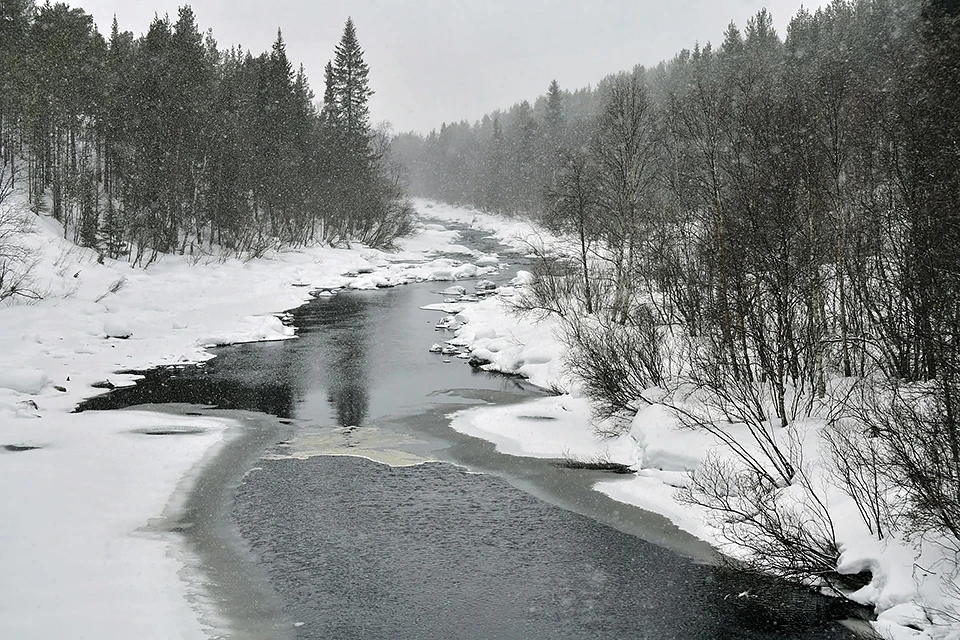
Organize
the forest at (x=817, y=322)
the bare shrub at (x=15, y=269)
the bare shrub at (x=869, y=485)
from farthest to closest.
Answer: the bare shrub at (x=15, y=269) → the forest at (x=817, y=322) → the bare shrub at (x=869, y=485)

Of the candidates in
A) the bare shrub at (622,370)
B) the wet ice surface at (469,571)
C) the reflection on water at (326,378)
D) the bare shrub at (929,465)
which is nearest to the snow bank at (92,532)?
the wet ice surface at (469,571)

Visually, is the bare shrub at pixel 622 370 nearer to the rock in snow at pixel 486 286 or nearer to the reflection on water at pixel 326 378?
the reflection on water at pixel 326 378

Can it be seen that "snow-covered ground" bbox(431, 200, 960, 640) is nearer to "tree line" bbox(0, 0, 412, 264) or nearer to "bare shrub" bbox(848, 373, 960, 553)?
"bare shrub" bbox(848, 373, 960, 553)

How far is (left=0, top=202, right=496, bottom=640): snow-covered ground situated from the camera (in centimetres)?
859

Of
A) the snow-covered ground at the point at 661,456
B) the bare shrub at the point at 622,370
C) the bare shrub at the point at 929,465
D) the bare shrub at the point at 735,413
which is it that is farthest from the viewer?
the bare shrub at the point at 622,370

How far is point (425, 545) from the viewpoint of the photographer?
10750 millimetres

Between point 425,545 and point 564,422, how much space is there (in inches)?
282

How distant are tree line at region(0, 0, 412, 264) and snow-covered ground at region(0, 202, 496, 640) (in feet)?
11.8

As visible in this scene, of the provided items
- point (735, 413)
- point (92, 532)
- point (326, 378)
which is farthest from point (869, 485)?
Result: point (326, 378)

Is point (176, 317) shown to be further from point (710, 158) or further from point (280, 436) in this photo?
point (710, 158)

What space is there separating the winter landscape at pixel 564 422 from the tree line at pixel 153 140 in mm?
1561

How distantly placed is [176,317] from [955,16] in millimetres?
29623

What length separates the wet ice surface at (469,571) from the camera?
8.62m

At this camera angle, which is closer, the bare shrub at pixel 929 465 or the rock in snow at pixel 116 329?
the bare shrub at pixel 929 465
